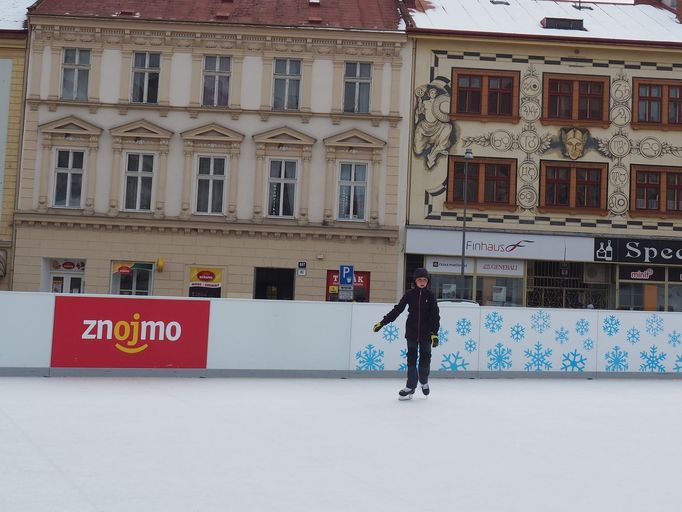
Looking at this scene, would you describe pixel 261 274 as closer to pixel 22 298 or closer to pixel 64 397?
pixel 22 298

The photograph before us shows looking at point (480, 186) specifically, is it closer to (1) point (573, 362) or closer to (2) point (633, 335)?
(2) point (633, 335)

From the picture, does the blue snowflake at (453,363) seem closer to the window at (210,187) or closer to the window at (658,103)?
the window at (210,187)

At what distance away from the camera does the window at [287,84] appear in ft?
98.1

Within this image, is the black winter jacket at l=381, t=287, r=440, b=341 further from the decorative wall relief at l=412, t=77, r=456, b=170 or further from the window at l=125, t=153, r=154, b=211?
the window at l=125, t=153, r=154, b=211

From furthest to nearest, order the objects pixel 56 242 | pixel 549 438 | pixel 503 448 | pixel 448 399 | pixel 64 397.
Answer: pixel 56 242 < pixel 448 399 < pixel 64 397 < pixel 549 438 < pixel 503 448

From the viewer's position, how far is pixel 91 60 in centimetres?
2978

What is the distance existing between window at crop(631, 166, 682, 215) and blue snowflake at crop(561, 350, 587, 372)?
15.8m

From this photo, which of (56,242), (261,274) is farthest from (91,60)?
(261,274)

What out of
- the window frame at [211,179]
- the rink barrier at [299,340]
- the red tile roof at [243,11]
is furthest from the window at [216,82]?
the rink barrier at [299,340]

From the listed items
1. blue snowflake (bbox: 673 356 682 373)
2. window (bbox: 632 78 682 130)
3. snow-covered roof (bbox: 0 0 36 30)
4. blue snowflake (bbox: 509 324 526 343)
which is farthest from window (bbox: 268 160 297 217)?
blue snowflake (bbox: 673 356 682 373)

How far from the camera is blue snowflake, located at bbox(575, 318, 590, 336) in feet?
53.1

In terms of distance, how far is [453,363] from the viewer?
51.2ft

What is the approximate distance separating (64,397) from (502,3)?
2732 centimetres

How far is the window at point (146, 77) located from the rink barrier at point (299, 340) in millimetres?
17180
